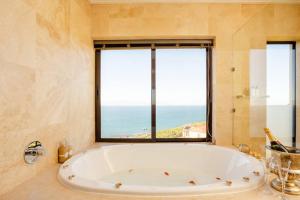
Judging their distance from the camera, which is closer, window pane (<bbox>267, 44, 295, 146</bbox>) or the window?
window pane (<bbox>267, 44, 295, 146</bbox>)

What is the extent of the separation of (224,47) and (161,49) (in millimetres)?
785

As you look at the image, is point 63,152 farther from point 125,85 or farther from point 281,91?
point 281,91

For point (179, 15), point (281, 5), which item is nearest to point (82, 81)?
point (179, 15)

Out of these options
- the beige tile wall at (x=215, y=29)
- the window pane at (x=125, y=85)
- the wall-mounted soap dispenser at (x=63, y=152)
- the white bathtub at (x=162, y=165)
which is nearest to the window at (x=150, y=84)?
the window pane at (x=125, y=85)

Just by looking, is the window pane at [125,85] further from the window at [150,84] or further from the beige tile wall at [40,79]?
the beige tile wall at [40,79]

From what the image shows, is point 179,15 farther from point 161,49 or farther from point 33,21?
point 33,21

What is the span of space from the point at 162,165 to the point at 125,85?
1.31m

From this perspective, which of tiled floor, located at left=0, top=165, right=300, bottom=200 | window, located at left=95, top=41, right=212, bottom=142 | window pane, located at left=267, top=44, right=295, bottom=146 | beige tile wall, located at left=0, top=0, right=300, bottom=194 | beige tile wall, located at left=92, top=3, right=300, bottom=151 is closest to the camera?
tiled floor, located at left=0, top=165, right=300, bottom=200

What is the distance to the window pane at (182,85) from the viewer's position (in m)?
2.53

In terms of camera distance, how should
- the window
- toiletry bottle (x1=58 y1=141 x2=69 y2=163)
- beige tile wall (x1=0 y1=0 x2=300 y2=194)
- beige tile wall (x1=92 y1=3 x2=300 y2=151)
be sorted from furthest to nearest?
the window
beige tile wall (x1=92 y1=3 x2=300 y2=151)
toiletry bottle (x1=58 y1=141 x2=69 y2=163)
beige tile wall (x1=0 y1=0 x2=300 y2=194)

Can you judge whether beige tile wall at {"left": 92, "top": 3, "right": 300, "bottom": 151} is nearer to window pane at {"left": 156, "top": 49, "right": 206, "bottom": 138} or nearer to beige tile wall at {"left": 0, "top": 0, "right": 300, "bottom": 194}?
beige tile wall at {"left": 0, "top": 0, "right": 300, "bottom": 194}

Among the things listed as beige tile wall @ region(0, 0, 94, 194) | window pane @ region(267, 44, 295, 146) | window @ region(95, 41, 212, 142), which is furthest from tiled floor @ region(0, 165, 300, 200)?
window @ region(95, 41, 212, 142)

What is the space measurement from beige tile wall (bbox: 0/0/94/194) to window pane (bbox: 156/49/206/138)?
0.97 meters

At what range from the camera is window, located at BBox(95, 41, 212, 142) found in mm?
2477
